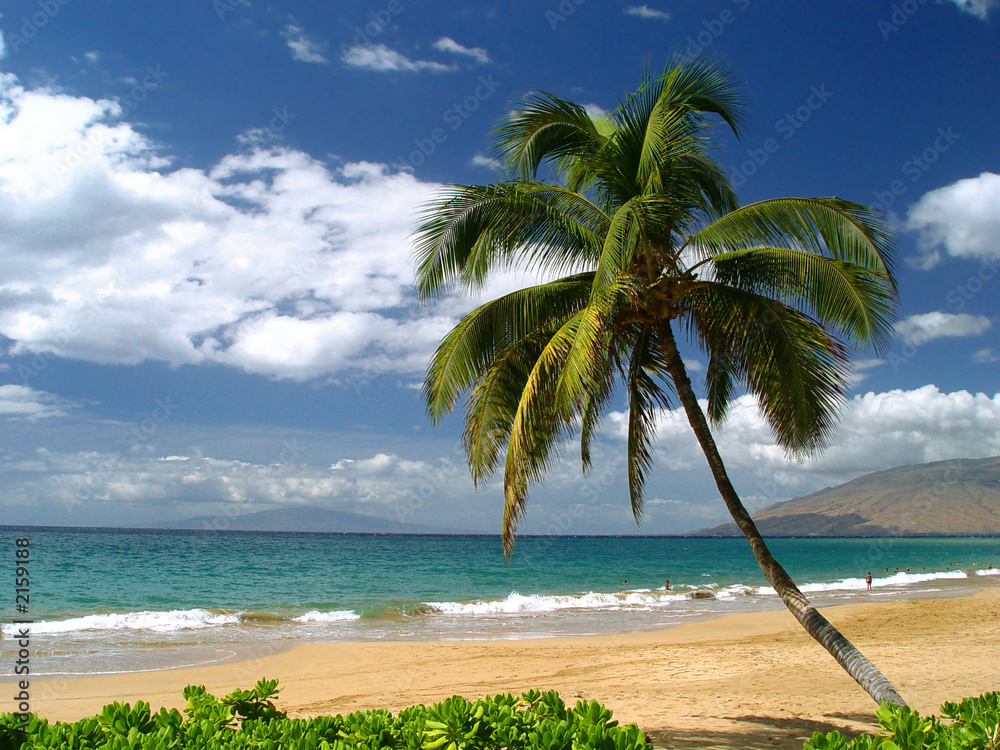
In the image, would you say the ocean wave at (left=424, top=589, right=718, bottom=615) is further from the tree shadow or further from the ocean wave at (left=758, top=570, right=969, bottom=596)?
the tree shadow

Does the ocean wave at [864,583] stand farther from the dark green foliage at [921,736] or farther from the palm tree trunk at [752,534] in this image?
the dark green foliage at [921,736]

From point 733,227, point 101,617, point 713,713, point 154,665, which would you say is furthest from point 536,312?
point 101,617

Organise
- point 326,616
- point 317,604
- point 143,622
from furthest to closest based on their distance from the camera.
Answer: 1. point 317,604
2. point 326,616
3. point 143,622

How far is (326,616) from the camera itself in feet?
69.6

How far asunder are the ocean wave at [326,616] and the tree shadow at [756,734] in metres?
15.7

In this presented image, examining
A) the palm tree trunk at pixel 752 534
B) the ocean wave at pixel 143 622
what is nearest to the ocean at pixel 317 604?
the ocean wave at pixel 143 622

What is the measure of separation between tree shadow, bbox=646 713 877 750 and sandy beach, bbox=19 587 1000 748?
0.02 meters

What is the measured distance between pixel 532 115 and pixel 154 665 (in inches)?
489

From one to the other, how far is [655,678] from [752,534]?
566cm

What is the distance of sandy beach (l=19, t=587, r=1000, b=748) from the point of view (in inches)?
317

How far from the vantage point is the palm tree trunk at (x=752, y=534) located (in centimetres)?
584

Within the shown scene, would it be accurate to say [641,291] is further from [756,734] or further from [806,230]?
[756,734]

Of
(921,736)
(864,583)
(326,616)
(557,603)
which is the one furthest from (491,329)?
(864,583)

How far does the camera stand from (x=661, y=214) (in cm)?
632
